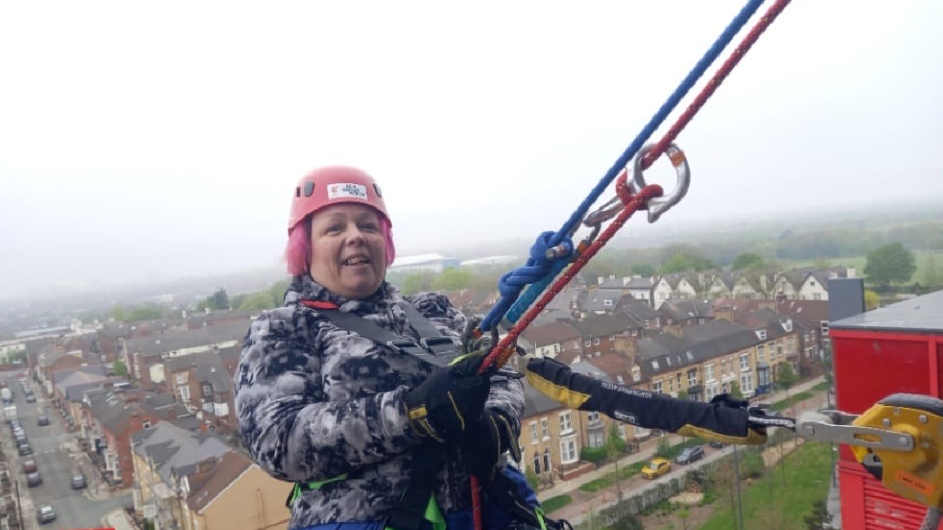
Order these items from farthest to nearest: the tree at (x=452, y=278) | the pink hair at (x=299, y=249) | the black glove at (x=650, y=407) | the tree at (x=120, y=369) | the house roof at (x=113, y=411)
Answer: the tree at (x=120, y=369) → the tree at (x=452, y=278) → the house roof at (x=113, y=411) → the pink hair at (x=299, y=249) → the black glove at (x=650, y=407)

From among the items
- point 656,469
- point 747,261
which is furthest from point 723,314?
point 656,469

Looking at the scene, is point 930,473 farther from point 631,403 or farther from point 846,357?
point 846,357

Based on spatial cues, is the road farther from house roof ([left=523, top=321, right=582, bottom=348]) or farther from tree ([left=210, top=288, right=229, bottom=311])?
tree ([left=210, top=288, right=229, bottom=311])

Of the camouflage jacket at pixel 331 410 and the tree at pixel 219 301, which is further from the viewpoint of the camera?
the tree at pixel 219 301

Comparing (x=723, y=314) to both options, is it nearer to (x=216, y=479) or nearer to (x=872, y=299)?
(x=872, y=299)

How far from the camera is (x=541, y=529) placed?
120 centimetres

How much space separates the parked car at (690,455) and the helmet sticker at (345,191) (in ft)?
28.1

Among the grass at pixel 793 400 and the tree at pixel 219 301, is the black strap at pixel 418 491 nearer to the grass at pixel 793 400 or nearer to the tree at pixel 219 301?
the grass at pixel 793 400

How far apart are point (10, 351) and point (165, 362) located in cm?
477

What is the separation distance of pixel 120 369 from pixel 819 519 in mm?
18426

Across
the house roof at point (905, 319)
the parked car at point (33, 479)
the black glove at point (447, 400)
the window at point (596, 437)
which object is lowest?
the window at point (596, 437)

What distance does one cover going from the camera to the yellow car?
29.1ft

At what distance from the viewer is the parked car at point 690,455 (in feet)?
28.5

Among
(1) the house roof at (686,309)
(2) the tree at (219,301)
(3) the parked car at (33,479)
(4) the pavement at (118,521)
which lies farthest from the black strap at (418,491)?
(2) the tree at (219,301)
